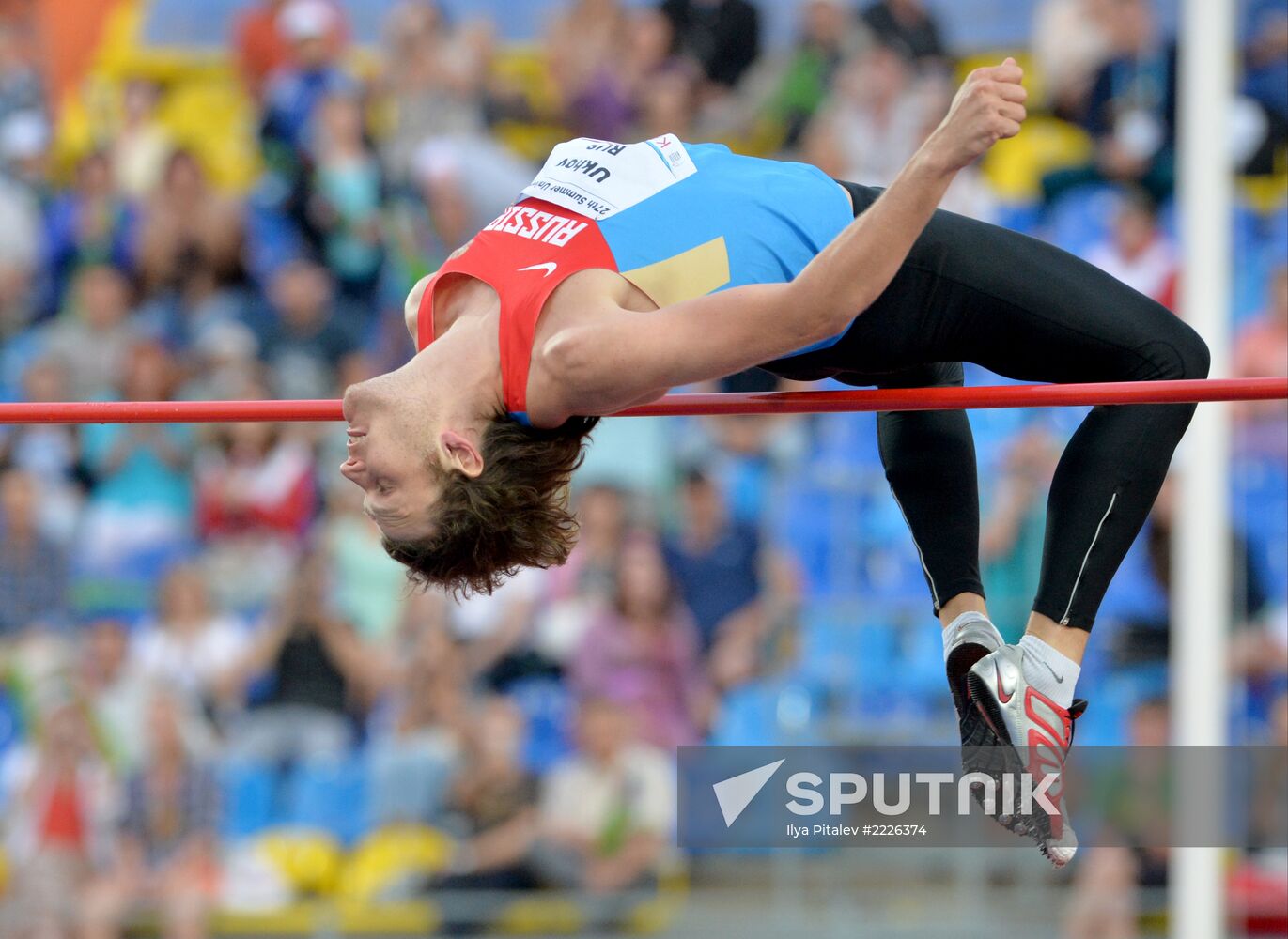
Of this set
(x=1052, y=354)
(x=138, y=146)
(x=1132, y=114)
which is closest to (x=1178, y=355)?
(x=1052, y=354)

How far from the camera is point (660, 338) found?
3.17 m

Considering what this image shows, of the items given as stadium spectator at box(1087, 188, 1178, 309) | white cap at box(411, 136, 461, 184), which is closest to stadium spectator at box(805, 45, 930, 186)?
stadium spectator at box(1087, 188, 1178, 309)

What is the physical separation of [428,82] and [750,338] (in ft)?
20.0

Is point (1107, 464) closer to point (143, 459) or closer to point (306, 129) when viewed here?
→ point (143, 459)

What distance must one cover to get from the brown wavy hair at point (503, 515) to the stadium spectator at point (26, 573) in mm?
4510

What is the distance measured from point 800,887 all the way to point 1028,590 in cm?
140

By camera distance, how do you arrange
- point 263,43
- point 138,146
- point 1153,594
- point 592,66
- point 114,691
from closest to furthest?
point 1153,594, point 114,691, point 592,66, point 138,146, point 263,43

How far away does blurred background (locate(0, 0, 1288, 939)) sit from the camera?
6809 millimetres

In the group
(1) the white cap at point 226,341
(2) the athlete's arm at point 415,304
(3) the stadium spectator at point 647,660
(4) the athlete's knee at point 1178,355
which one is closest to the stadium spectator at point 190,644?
(1) the white cap at point 226,341

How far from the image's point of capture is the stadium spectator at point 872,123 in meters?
8.12

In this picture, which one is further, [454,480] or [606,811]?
[606,811]

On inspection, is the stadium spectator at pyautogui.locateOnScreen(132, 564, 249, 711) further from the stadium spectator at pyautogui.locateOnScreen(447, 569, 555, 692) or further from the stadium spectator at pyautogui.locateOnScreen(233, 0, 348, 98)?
the stadium spectator at pyautogui.locateOnScreen(233, 0, 348, 98)

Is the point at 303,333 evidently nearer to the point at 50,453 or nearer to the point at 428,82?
the point at 50,453

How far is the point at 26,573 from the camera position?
25.1 feet
